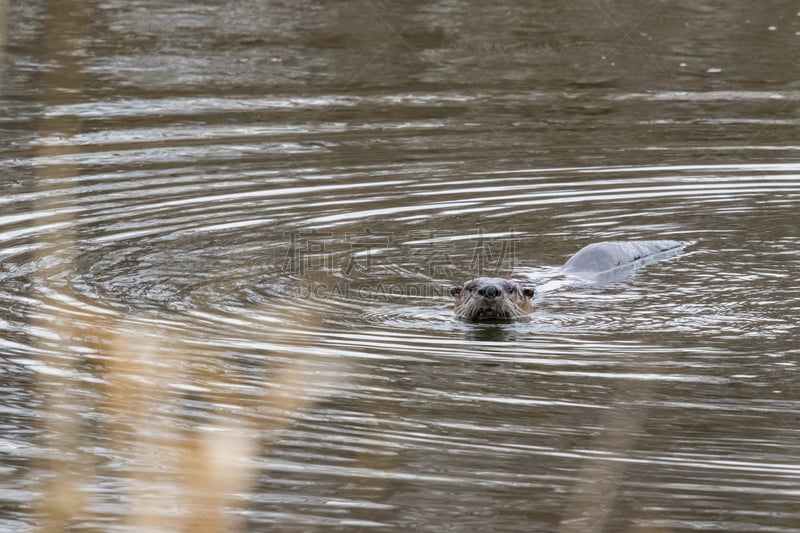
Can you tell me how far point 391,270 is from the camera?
10359 mm

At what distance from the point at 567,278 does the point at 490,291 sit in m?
1.43

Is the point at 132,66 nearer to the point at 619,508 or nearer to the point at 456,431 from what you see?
the point at 456,431

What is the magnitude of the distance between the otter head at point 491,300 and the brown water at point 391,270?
0.15 metres

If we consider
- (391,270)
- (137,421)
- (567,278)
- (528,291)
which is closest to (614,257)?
(567,278)

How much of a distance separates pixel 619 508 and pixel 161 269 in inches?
213

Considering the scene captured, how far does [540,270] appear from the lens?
34.3ft

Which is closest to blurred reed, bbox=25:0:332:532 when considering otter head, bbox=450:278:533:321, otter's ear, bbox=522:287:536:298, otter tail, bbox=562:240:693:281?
otter head, bbox=450:278:533:321

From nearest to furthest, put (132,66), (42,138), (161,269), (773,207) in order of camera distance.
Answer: (161,269) → (773,207) → (42,138) → (132,66)

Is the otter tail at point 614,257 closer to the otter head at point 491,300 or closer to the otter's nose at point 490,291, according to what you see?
the otter head at point 491,300

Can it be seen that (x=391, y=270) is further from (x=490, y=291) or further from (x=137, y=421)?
(x=137, y=421)

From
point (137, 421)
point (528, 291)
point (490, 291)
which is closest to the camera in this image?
point (137, 421)

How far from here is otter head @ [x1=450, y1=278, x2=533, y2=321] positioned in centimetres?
887

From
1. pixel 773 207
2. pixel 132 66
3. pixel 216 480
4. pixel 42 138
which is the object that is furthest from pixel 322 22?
pixel 216 480

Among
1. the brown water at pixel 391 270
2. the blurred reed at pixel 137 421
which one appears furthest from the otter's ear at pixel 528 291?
the blurred reed at pixel 137 421
